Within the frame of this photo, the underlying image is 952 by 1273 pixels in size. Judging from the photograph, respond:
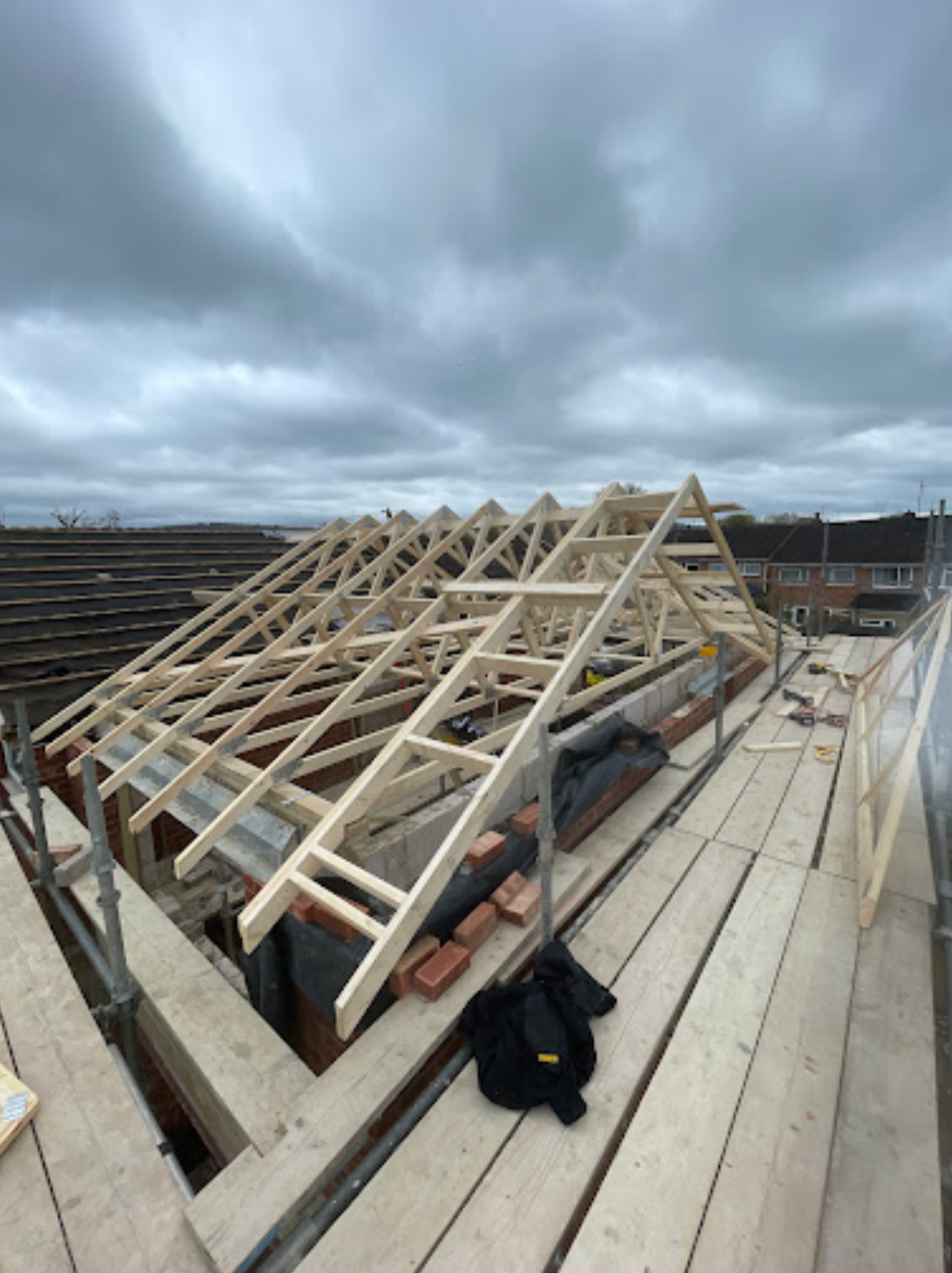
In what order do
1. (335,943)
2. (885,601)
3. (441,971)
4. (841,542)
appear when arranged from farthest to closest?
(841,542), (885,601), (335,943), (441,971)

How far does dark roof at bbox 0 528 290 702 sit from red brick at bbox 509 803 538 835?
4.18m

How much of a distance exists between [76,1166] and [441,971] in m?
1.62

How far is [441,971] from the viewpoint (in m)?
2.81

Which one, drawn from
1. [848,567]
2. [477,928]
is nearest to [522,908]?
[477,928]

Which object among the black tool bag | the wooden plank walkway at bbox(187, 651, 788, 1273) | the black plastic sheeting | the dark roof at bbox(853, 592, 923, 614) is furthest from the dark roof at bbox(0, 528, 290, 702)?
the dark roof at bbox(853, 592, 923, 614)

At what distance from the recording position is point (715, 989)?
9.47 feet

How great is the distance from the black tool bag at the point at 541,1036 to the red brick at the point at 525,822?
98 cm

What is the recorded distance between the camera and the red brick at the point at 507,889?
3.29 meters

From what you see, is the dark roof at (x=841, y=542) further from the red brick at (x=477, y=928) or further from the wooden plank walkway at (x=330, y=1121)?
the wooden plank walkway at (x=330, y=1121)

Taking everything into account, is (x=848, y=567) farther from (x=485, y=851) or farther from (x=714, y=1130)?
(x=714, y=1130)

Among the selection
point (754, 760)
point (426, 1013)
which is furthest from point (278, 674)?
point (754, 760)

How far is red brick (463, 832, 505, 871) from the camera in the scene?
132 inches

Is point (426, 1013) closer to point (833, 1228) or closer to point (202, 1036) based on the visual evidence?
point (202, 1036)

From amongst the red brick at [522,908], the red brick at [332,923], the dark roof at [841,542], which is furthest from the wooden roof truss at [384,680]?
the dark roof at [841,542]
